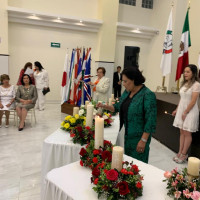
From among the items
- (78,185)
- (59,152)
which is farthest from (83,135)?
(78,185)

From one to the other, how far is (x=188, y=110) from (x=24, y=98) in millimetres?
3755

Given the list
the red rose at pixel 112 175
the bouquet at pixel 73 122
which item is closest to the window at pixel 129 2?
the bouquet at pixel 73 122

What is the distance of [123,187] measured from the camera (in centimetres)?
127

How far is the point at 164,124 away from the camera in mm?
4660

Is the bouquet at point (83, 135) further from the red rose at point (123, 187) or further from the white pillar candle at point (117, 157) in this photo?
the red rose at point (123, 187)

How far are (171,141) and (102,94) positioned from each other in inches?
73.1

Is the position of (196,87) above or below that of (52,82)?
above

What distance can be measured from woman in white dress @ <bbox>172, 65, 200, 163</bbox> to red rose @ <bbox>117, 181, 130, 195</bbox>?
2524mm

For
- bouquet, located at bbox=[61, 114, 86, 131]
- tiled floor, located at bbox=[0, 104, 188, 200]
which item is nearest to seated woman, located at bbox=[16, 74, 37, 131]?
tiled floor, located at bbox=[0, 104, 188, 200]

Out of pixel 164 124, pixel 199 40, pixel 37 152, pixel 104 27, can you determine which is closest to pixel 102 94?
pixel 164 124

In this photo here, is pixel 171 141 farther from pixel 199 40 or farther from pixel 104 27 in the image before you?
pixel 104 27

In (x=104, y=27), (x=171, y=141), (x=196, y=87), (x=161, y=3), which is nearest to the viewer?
(x=196, y=87)

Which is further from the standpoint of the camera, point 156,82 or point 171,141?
point 156,82

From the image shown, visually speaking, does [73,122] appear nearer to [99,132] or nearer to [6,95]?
[99,132]
